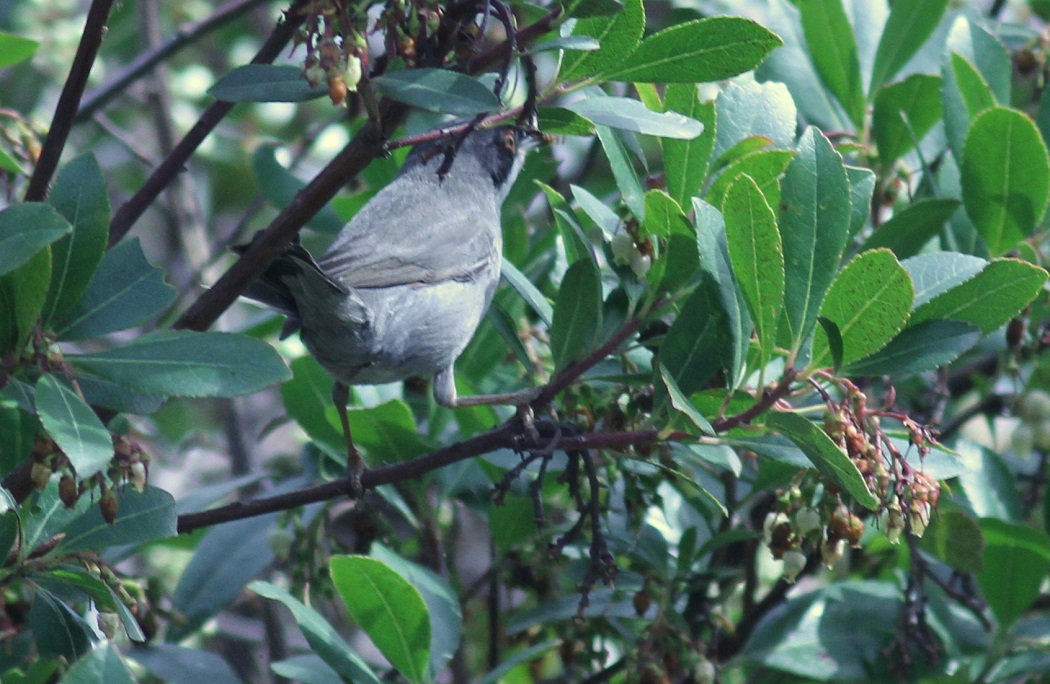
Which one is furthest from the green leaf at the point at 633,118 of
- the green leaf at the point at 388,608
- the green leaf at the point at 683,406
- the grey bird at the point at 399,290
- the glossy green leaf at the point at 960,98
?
the glossy green leaf at the point at 960,98

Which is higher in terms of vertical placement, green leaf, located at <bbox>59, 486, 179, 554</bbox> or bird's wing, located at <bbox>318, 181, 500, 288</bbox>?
bird's wing, located at <bbox>318, 181, 500, 288</bbox>

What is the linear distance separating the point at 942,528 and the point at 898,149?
43.1 inches

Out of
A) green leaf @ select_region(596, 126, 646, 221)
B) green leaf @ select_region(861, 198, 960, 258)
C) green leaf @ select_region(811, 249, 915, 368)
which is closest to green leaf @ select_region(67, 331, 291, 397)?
green leaf @ select_region(596, 126, 646, 221)

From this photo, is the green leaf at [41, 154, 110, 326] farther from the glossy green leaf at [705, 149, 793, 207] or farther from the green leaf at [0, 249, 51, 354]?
the glossy green leaf at [705, 149, 793, 207]

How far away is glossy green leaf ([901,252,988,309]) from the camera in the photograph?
2.27 metres

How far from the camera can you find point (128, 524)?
2.28 m

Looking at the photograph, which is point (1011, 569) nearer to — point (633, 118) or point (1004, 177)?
point (1004, 177)

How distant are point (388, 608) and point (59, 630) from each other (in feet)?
2.22

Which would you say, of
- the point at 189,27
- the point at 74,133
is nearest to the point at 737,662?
the point at 189,27

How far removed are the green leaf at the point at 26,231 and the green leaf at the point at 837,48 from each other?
7.24ft

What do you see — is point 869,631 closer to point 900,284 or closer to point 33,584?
point 900,284

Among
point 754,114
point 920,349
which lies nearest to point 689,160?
point 754,114

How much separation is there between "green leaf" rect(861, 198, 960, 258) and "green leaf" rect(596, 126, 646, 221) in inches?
27.4

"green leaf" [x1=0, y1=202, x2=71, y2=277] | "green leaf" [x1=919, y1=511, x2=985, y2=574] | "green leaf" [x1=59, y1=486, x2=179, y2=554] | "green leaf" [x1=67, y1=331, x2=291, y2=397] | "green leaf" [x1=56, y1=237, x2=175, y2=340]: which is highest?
"green leaf" [x1=0, y1=202, x2=71, y2=277]
